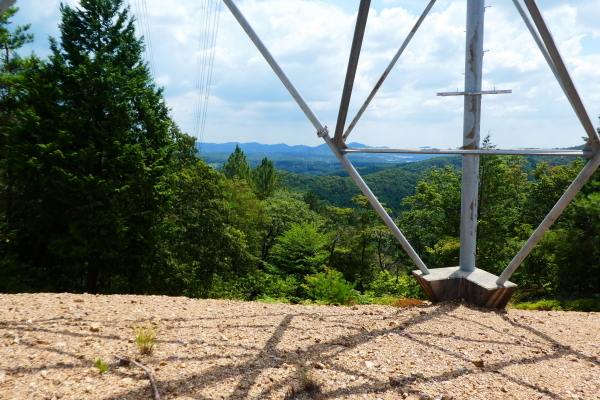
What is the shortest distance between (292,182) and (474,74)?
11213 cm

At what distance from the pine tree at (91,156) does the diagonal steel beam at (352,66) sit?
853 cm

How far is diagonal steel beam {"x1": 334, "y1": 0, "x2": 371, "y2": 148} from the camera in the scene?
3.88m

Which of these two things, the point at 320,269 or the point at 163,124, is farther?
the point at 320,269

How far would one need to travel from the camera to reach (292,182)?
117 metres

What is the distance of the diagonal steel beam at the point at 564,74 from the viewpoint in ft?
11.5

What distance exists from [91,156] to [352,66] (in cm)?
937

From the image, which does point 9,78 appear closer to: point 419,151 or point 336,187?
point 419,151

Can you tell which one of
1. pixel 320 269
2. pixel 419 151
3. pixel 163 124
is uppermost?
pixel 163 124

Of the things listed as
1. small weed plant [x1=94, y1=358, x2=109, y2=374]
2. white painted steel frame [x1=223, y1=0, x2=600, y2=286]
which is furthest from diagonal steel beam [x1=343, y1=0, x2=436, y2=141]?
small weed plant [x1=94, y1=358, x2=109, y2=374]

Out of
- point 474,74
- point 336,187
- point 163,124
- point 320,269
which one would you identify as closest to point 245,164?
point 320,269

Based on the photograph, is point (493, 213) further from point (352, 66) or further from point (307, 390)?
point (307, 390)

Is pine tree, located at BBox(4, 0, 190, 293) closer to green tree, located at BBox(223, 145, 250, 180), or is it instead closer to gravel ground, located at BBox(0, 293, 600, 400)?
gravel ground, located at BBox(0, 293, 600, 400)

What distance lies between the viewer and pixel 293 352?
386 centimetres

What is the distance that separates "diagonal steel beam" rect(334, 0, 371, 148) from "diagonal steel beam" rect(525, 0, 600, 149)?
5.05 ft
